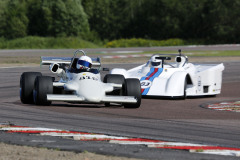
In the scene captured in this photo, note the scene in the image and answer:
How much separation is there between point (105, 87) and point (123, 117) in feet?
6.41

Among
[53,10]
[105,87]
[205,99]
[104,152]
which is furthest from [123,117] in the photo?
[53,10]

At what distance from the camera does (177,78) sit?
53.0ft

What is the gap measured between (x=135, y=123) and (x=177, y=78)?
18.5ft

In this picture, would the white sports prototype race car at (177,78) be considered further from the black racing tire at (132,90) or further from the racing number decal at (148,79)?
the black racing tire at (132,90)

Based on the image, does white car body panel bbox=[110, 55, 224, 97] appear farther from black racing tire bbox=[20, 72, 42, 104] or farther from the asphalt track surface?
black racing tire bbox=[20, 72, 42, 104]

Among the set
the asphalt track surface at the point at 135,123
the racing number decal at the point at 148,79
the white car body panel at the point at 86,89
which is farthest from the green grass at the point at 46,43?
the white car body panel at the point at 86,89

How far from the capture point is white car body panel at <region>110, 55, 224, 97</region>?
15961 mm

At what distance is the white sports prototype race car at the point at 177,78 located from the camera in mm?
15961

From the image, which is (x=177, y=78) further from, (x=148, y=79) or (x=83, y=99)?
(x=83, y=99)

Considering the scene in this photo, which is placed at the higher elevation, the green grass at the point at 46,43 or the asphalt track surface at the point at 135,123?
the asphalt track surface at the point at 135,123

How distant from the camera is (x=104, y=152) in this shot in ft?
25.2

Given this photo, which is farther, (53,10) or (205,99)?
(53,10)

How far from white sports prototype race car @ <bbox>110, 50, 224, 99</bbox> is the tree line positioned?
181ft

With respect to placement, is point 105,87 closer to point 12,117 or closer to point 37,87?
point 37,87
